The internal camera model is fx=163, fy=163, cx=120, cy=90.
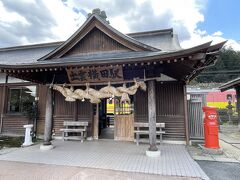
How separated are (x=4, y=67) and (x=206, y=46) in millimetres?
5620

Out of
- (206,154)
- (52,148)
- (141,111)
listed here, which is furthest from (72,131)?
(206,154)

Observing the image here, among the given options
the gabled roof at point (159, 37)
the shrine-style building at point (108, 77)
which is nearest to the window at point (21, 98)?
the shrine-style building at point (108, 77)

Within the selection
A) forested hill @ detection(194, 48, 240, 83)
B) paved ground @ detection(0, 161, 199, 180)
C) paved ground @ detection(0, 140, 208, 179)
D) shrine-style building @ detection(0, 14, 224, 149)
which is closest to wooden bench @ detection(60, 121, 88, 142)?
shrine-style building @ detection(0, 14, 224, 149)

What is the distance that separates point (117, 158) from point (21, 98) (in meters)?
6.27

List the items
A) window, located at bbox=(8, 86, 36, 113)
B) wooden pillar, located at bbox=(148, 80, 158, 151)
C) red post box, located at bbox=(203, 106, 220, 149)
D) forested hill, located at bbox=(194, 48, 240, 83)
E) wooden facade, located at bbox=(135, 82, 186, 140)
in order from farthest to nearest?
forested hill, located at bbox=(194, 48, 240, 83)
window, located at bbox=(8, 86, 36, 113)
wooden facade, located at bbox=(135, 82, 186, 140)
red post box, located at bbox=(203, 106, 220, 149)
wooden pillar, located at bbox=(148, 80, 158, 151)

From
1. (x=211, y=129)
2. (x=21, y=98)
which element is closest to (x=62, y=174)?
(x=211, y=129)

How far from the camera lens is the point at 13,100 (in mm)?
8375

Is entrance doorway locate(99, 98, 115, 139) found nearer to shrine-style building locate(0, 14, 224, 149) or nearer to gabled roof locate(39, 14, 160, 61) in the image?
shrine-style building locate(0, 14, 224, 149)

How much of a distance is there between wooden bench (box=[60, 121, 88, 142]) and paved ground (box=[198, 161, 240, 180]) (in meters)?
4.41

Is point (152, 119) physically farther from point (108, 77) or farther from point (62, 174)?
point (62, 174)

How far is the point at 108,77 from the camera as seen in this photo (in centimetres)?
515

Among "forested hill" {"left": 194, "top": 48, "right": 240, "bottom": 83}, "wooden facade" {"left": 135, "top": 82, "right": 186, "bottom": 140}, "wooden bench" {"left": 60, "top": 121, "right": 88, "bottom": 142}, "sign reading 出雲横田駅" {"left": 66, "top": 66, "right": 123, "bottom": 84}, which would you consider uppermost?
"forested hill" {"left": 194, "top": 48, "right": 240, "bottom": 83}

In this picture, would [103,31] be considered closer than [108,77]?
No

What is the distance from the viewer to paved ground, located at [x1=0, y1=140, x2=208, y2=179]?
12.5 ft
